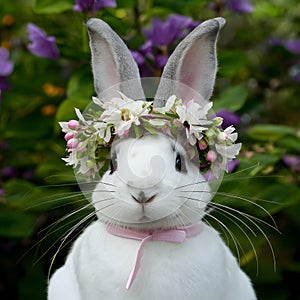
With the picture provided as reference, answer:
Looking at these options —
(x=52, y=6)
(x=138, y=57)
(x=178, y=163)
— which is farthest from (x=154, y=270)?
(x=52, y=6)

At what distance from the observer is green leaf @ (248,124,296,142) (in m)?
1.76

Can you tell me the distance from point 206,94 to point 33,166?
1.11m

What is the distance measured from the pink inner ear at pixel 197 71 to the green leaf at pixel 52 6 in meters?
0.67

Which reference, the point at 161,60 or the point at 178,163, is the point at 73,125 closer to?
the point at 178,163

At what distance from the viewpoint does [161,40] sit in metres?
1.67

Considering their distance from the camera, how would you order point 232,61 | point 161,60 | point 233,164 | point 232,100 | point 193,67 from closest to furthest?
point 193,67
point 233,164
point 161,60
point 232,100
point 232,61

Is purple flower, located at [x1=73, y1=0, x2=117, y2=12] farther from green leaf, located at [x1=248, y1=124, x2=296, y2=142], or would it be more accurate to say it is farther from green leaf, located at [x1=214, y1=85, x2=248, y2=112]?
green leaf, located at [x1=248, y1=124, x2=296, y2=142]

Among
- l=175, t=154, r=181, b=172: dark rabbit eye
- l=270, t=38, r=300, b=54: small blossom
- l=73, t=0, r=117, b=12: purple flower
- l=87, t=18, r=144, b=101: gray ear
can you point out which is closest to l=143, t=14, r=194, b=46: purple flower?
l=73, t=0, r=117, b=12: purple flower

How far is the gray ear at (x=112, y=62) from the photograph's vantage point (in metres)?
1.10

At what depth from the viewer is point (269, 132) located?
1811mm

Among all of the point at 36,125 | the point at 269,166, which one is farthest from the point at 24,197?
the point at 269,166

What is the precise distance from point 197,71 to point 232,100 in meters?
0.65

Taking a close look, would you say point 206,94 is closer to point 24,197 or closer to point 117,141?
point 117,141

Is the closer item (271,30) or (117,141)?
(117,141)
